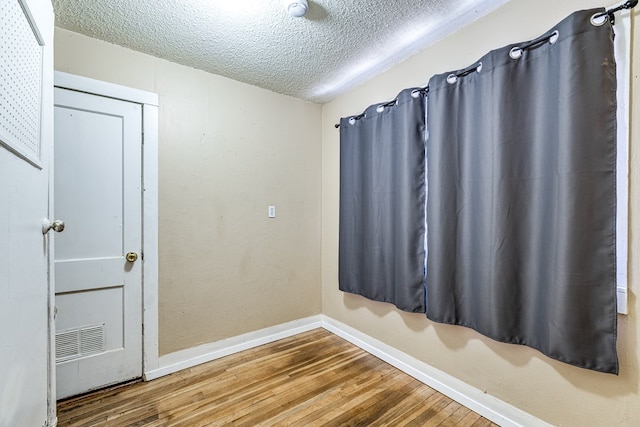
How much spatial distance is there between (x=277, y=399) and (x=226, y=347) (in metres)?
0.81

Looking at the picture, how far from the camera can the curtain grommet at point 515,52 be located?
153 centimetres

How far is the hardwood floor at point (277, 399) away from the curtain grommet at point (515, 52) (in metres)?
2.10

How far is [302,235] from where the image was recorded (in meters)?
3.00

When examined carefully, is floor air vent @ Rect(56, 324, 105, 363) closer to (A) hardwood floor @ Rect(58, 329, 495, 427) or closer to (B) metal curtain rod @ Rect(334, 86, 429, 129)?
(A) hardwood floor @ Rect(58, 329, 495, 427)

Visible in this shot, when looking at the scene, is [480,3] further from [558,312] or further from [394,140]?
[558,312]

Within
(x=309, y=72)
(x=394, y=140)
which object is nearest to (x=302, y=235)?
(x=394, y=140)

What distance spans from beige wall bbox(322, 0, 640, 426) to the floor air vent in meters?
2.03

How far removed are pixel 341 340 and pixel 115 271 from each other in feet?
6.60

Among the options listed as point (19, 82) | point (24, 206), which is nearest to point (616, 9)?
point (19, 82)

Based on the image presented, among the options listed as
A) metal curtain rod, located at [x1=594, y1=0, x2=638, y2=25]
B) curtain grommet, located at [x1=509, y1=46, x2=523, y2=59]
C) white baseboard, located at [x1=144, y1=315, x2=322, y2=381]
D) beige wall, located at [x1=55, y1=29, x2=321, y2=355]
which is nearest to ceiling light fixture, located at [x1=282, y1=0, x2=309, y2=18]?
beige wall, located at [x1=55, y1=29, x2=321, y2=355]

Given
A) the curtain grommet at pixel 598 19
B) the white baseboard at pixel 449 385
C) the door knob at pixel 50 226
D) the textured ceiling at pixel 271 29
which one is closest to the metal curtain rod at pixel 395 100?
the textured ceiling at pixel 271 29

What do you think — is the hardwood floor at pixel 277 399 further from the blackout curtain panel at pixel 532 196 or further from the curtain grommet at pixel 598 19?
the curtain grommet at pixel 598 19

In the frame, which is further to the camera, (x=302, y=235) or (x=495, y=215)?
(x=302, y=235)

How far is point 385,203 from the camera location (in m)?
2.36
